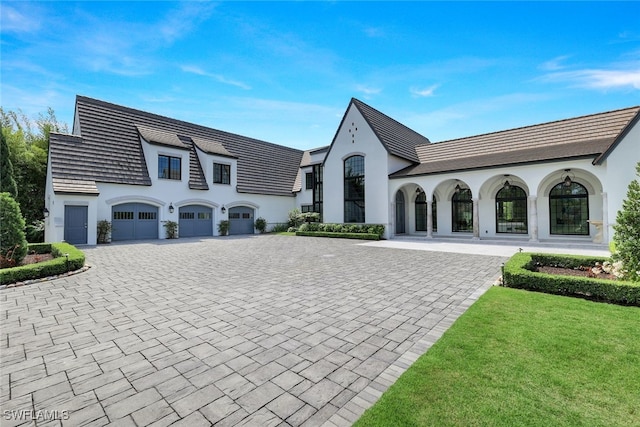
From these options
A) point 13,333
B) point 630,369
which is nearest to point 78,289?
point 13,333

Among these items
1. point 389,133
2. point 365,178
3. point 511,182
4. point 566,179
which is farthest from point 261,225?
point 566,179

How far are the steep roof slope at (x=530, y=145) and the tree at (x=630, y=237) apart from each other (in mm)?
9085

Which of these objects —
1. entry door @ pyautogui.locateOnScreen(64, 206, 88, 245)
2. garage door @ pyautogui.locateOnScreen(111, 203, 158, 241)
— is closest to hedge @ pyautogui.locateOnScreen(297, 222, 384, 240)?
garage door @ pyautogui.locateOnScreen(111, 203, 158, 241)

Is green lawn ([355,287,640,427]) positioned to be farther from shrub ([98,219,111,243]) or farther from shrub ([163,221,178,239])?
shrub ([163,221,178,239])

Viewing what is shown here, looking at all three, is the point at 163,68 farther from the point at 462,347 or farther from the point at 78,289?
the point at 462,347

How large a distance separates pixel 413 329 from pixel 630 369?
2422mm

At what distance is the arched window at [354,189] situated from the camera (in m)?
22.2

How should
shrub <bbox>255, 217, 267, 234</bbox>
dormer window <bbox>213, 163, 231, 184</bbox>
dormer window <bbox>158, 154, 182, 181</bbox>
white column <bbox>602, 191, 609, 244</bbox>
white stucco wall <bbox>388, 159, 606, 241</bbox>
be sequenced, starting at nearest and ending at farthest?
white column <bbox>602, 191, 609, 244</bbox> < white stucco wall <bbox>388, 159, 606, 241</bbox> < dormer window <bbox>158, 154, 182, 181</bbox> < dormer window <bbox>213, 163, 231, 184</bbox> < shrub <bbox>255, 217, 267, 234</bbox>

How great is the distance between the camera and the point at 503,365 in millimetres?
3285

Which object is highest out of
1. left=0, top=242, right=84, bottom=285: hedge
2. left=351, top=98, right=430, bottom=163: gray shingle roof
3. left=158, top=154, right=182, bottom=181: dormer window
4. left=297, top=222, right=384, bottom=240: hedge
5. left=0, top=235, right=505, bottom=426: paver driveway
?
left=351, top=98, right=430, bottom=163: gray shingle roof

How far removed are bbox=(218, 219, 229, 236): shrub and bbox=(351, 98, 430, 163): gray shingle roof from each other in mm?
14260

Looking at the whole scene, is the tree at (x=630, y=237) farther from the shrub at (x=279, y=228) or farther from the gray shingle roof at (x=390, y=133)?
the shrub at (x=279, y=228)

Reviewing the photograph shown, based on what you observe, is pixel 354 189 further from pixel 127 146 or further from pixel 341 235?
pixel 127 146

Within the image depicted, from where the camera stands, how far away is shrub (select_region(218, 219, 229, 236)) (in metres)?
23.5
